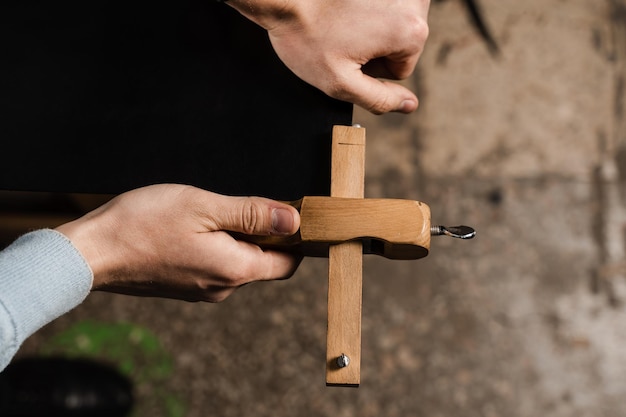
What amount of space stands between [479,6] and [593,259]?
0.86 metres

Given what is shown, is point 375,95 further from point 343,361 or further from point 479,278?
point 479,278

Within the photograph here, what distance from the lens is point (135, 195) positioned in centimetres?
76

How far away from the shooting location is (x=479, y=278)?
174 cm

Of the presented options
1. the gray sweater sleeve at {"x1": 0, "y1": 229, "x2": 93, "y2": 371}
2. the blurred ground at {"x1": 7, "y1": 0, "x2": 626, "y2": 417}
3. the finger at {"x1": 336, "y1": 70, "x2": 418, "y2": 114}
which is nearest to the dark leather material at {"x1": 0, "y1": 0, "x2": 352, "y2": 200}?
the finger at {"x1": 336, "y1": 70, "x2": 418, "y2": 114}

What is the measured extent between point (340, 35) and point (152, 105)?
282 mm

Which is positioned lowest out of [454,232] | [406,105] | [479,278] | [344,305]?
[344,305]

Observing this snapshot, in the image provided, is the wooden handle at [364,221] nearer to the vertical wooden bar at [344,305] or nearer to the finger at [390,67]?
the vertical wooden bar at [344,305]

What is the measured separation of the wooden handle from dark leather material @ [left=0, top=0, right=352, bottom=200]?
0.10 meters

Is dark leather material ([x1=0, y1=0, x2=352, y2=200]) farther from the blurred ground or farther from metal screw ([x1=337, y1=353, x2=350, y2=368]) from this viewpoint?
the blurred ground

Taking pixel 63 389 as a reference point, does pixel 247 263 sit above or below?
above

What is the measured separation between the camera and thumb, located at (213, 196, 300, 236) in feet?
2.34

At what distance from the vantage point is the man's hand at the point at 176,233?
73cm

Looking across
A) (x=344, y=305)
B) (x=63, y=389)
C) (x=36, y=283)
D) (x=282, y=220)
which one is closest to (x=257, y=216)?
(x=282, y=220)

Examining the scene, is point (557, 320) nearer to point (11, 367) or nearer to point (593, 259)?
point (593, 259)
